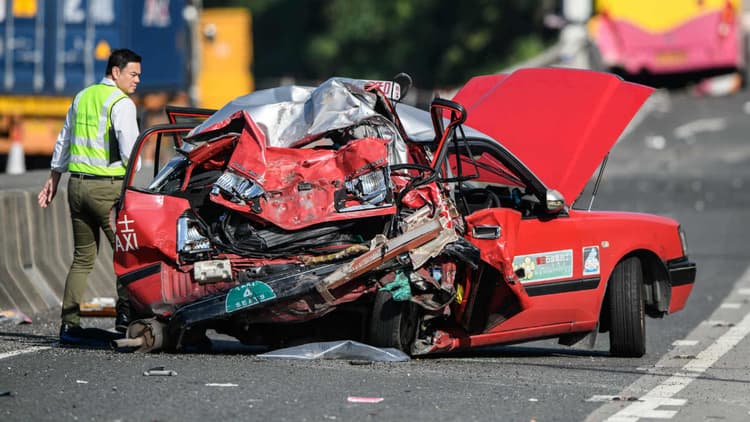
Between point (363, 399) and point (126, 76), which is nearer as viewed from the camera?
point (363, 399)

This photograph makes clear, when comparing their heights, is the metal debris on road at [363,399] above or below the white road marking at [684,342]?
above

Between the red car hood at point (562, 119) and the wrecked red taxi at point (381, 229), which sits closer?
the wrecked red taxi at point (381, 229)

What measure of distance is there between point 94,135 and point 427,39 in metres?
50.4

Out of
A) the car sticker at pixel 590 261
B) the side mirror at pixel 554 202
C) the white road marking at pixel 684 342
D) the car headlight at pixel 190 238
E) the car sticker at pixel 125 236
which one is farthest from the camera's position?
the white road marking at pixel 684 342

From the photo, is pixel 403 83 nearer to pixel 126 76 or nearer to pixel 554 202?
pixel 554 202

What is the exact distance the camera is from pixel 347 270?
8367mm

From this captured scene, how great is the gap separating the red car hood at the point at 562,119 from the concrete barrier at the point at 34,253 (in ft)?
12.5

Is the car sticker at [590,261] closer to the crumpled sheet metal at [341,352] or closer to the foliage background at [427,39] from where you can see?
the crumpled sheet metal at [341,352]

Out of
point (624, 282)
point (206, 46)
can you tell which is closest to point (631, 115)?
point (624, 282)

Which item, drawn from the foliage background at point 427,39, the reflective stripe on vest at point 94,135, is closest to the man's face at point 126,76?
the reflective stripe on vest at point 94,135

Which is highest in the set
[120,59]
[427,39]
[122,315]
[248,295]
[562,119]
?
[427,39]

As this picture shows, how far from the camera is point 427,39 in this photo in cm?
5969

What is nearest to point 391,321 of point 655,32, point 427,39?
point 655,32

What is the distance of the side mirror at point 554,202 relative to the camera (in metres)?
9.35
